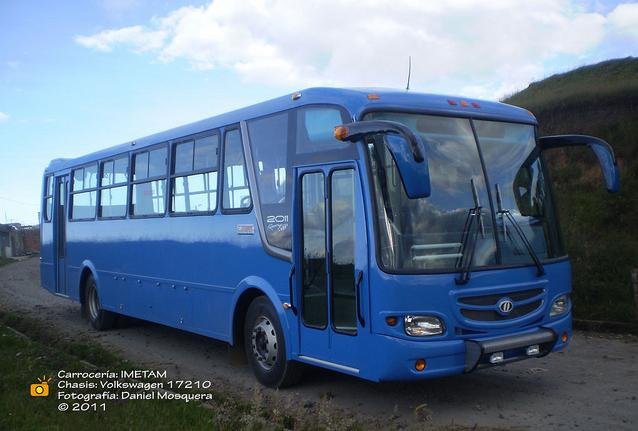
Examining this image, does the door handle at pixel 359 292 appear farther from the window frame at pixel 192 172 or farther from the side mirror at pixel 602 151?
the window frame at pixel 192 172

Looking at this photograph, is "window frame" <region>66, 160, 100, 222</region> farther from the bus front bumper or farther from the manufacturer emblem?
the manufacturer emblem

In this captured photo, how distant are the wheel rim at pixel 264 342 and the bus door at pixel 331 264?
2.12 ft

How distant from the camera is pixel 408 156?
18.6ft

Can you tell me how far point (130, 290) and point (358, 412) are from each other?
601 centimetres

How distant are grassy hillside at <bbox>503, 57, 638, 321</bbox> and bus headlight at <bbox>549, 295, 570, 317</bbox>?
4492mm

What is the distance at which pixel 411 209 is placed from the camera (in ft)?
21.0

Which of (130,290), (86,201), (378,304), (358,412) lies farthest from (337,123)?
(86,201)

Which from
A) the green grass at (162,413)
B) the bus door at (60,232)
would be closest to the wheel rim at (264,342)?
the green grass at (162,413)

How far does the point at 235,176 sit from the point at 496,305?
12.3 ft

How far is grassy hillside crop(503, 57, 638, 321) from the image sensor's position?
11914 mm

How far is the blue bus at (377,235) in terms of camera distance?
6230mm

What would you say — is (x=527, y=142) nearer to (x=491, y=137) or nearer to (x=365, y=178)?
(x=491, y=137)

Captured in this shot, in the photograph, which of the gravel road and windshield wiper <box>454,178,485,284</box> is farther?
the gravel road

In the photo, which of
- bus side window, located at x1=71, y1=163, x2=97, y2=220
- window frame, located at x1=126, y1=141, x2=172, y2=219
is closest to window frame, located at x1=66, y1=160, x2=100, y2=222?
bus side window, located at x1=71, y1=163, x2=97, y2=220
